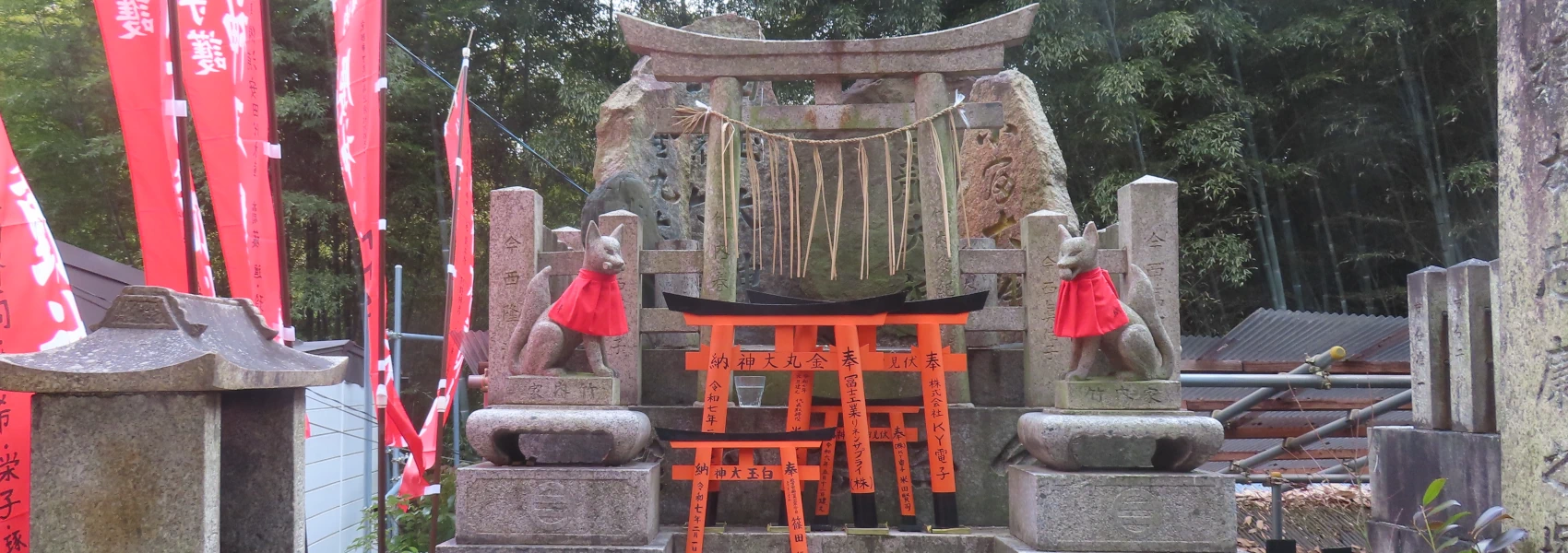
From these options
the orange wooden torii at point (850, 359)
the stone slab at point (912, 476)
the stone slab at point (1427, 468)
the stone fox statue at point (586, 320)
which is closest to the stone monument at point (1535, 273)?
the stone slab at point (1427, 468)

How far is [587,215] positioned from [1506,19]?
15.8 feet

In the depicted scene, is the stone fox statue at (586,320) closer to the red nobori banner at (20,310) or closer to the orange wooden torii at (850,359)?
the orange wooden torii at (850,359)

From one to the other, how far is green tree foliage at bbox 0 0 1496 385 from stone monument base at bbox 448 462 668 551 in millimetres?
8296

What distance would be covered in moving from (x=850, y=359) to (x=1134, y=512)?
4.47 feet

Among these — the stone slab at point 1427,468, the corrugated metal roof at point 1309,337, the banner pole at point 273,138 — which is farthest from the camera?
the corrugated metal roof at point 1309,337

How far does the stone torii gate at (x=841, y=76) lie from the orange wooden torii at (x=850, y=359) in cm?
61

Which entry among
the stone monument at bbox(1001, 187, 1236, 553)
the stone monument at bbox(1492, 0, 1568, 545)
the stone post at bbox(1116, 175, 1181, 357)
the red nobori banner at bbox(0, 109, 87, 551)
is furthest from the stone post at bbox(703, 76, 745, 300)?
the stone monument at bbox(1492, 0, 1568, 545)

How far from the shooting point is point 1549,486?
142 inches

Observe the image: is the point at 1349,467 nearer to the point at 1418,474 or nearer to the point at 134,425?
the point at 1418,474

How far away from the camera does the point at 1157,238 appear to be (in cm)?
483

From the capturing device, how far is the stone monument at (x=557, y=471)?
4.25 metres

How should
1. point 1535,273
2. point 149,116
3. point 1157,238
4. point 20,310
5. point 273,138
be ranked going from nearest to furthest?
point 20,310 → point 1535,273 → point 149,116 → point 273,138 → point 1157,238

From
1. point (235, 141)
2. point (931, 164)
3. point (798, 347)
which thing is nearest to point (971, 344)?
point (931, 164)

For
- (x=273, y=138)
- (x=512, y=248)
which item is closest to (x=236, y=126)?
(x=273, y=138)
